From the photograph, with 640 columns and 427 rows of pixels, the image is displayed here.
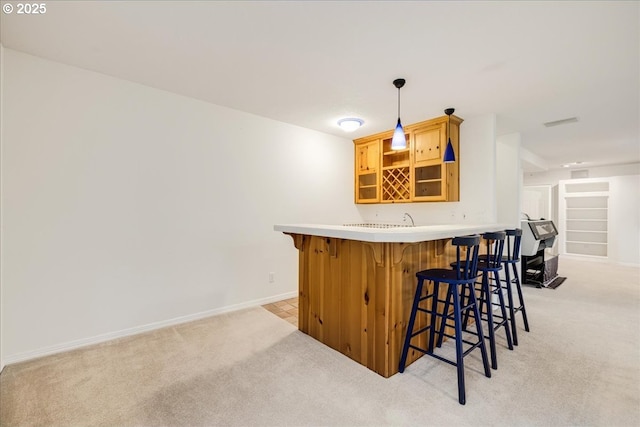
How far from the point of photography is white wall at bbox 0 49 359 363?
229cm

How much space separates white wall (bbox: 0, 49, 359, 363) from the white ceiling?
1.01ft

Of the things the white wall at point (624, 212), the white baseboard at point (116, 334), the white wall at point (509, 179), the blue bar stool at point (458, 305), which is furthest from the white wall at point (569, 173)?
the white baseboard at point (116, 334)

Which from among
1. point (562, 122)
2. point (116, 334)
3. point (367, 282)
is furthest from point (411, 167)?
point (116, 334)

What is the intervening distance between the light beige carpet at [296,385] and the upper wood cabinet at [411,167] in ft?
6.43

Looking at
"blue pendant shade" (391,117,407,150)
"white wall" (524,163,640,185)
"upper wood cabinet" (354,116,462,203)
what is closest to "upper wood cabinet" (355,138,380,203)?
"upper wood cabinet" (354,116,462,203)

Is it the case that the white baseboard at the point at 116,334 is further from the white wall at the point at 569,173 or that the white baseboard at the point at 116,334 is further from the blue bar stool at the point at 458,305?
the white wall at the point at 569,173

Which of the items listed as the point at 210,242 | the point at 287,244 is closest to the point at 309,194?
the point at 287,244

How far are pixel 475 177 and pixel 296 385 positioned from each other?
10.5 ft

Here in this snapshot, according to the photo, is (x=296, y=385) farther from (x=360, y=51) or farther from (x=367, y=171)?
(x=367, y=171)

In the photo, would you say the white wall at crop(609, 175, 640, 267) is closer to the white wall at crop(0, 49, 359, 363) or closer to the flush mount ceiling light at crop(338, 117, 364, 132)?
the flush mount ceiling light at crop(338, 117, 364, 132)

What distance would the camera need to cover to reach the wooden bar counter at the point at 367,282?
2016mm

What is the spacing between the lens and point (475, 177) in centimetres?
370

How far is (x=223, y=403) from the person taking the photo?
1.79 meters

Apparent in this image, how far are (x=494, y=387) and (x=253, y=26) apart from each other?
290 cm
